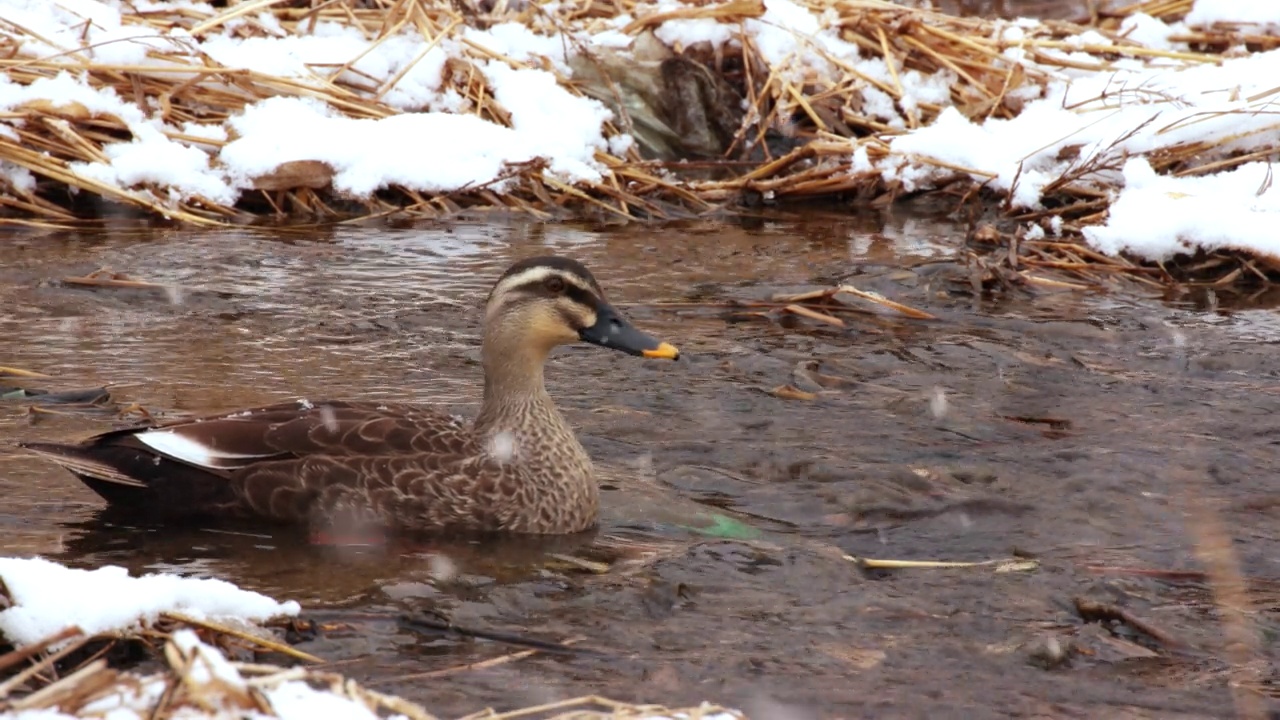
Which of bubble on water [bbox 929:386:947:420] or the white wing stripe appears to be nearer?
the white wing stripe

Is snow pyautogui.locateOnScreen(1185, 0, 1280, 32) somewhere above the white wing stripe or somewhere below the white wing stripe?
above

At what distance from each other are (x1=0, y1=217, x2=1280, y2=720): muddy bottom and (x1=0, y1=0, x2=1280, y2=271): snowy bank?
0.55m

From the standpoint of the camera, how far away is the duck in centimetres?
561

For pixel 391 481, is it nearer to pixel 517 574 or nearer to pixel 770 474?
pixel 517 574

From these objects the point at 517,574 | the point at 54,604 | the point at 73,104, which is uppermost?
the point at 73,104

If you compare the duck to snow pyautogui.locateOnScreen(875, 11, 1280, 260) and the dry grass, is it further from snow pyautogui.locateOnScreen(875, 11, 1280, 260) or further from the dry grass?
snow pyautogui.locateOnScreen(875, 11, 1280, 260)

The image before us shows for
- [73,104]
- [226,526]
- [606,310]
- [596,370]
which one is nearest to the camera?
[226,526]

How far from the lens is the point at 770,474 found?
6211 millimetres

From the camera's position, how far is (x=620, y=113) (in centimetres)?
1090

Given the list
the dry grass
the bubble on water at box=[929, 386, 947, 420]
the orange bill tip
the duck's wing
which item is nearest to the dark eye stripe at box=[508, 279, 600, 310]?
the orange bill tip

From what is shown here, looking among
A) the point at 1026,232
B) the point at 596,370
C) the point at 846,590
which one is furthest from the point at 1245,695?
the point at 1026,232

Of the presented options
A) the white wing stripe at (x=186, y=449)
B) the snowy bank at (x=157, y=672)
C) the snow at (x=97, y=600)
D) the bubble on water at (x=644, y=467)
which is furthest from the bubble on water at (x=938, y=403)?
the snow at (x=97, y=600)

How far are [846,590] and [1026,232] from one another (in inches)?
194

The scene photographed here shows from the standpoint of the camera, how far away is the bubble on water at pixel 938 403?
22.5ft
